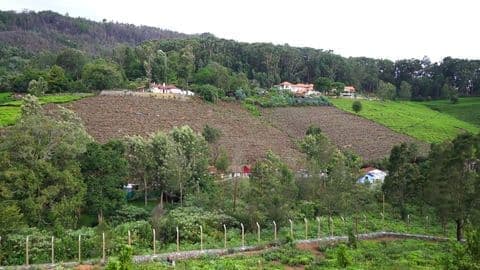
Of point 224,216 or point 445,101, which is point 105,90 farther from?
point 445,101

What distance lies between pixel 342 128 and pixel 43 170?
5114 cm

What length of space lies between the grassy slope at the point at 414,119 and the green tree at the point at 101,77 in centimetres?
3841

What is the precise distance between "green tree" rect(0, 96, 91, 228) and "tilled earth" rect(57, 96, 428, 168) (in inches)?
814

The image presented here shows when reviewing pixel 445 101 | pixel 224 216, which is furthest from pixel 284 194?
pixel 445 101

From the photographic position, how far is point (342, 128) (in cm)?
7100

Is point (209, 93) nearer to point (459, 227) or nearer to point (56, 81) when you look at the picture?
point (56, 81)

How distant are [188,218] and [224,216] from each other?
7.68 ft

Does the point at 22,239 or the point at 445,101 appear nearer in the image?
the point at 22,239

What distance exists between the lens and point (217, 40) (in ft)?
412

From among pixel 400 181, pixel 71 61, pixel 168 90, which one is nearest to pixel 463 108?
pixel 168 90

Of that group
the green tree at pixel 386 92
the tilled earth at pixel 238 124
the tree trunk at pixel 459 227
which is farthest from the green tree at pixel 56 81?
the green tree at pixel 386 92

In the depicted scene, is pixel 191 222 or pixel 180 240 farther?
pixel 191 222

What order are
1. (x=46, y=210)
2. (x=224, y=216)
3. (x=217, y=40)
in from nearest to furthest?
(x=46, y=210) → (x=224, y=216) → (x=217, y=40)

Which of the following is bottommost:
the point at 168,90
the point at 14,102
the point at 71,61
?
the point at 14,102
